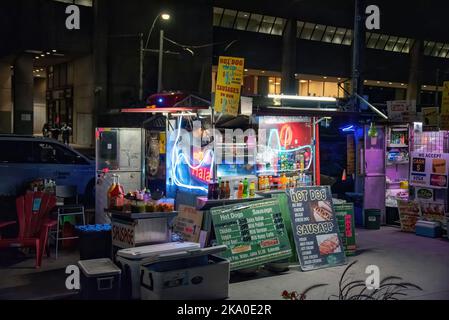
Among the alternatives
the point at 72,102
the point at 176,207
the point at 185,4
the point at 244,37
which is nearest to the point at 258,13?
the point at 244,37

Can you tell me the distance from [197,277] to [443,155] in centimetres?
727

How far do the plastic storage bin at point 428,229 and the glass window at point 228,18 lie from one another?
928 inches

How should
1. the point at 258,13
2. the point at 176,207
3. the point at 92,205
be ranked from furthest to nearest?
1. the point at 258,13
2. the point at 92,205
3. the point at 176,207

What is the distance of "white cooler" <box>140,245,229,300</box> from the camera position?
20.5 feet

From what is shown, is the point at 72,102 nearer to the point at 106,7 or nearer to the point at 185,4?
the point at 106,7

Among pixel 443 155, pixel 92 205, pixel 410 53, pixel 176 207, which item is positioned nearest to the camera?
pixel 176 207

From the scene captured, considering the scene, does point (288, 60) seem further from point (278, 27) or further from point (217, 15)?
point (217, 15)

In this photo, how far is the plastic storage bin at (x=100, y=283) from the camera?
6238 millimetres

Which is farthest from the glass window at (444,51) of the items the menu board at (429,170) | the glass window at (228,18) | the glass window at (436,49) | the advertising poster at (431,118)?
the menu board at (429,170)

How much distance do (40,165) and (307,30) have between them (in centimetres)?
2743

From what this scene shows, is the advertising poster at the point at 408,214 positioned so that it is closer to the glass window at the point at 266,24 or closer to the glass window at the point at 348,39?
the glass window at the point at 266,24

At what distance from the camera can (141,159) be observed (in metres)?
11.5

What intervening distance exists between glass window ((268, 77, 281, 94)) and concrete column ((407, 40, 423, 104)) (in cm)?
1192

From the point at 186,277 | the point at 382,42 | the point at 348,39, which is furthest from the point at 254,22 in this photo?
the point at 186,277
